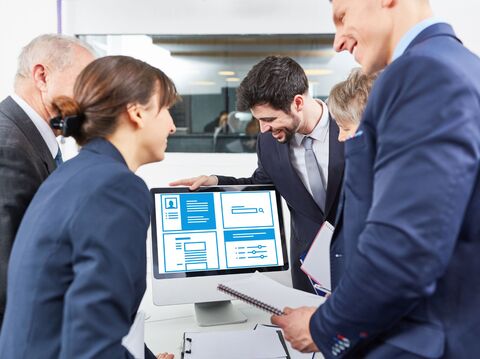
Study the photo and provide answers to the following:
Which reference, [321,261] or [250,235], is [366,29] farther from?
[250,235]

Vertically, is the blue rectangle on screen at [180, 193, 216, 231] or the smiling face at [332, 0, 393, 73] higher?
the smiling face at [332, 0, 393, 73]

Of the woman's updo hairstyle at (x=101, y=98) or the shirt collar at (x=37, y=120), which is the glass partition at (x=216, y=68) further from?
the woman's updo hairstyle at (x=101, y=98)

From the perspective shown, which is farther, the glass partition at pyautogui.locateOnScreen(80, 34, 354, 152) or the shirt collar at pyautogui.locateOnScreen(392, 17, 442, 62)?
the glass partition at pyautogui.locateOnScreen(80, 34, 354, 152)

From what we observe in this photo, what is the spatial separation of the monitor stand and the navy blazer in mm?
400

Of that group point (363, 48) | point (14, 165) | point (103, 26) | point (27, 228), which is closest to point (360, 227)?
point (363, 48)

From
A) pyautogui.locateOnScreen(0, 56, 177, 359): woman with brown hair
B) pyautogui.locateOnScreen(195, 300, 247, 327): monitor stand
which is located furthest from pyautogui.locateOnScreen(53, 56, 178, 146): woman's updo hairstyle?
pyautogui.locateOnScreen(195, 300, 247, 327): monitor stand

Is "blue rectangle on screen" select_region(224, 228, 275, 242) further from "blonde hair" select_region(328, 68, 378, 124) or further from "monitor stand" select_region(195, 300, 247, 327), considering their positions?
"blonde hair" select_region(328, 68, 378, 124)

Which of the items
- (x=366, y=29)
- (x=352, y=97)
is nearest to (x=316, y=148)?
(x=352, y=97)

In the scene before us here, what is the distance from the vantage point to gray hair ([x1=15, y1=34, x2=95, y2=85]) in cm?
137

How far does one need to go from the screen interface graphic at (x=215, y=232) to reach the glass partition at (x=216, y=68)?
4.30 feet

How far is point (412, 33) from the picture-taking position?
84 centimetres

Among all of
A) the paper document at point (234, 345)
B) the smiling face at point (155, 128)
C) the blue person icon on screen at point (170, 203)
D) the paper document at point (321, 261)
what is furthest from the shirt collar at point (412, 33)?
the blue person icon on screen at point (170, 203)

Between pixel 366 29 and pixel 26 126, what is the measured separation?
98 cm

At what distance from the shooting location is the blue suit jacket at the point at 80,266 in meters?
0.75
